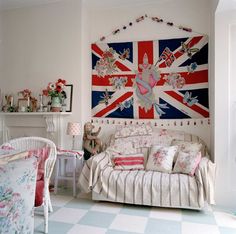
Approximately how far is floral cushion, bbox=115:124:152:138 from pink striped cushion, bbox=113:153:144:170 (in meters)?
0.42

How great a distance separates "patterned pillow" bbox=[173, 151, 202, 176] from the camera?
2881mm

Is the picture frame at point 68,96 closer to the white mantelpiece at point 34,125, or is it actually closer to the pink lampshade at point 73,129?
the white mantelpiece at point 34,125

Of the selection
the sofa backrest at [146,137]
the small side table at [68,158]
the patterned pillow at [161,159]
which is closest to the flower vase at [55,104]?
the small side table at [68,158]

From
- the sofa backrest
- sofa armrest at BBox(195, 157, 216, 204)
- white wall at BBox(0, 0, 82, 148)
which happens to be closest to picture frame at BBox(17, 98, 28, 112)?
white wall at BBox(0, 0, 82, 148)

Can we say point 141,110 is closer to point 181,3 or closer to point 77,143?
point 77,143

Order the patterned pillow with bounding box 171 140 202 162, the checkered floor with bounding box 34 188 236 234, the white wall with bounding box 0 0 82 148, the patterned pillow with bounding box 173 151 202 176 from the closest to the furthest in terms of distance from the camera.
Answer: the checkered floor with bounding box 34 188 236 234 < the patterned pillow with bounding box 173 151 202 176 < the patterned pillow with bounding box 171 140 202 162 < the white wall with bounding box 0 0 82 148

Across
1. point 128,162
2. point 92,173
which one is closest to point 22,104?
point 92,173

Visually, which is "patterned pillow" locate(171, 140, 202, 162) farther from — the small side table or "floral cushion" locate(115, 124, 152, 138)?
the small side table

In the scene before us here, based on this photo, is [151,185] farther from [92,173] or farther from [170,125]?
[170,125]

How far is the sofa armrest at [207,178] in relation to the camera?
2684 mm

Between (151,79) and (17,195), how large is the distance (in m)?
2.78

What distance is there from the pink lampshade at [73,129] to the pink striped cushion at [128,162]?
26.2 inches

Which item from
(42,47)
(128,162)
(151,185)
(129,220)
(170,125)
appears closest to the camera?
(129,220)

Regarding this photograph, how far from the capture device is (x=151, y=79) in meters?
3.76
